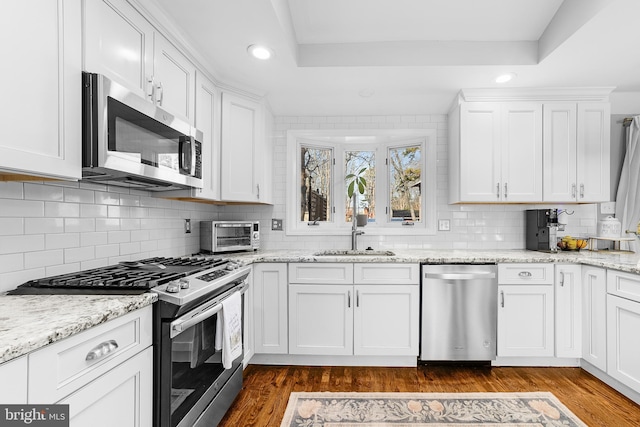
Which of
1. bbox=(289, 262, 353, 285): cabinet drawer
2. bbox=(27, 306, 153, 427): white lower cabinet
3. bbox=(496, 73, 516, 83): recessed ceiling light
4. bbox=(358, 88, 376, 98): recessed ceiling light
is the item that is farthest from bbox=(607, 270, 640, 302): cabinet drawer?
bbox=(27, 306, 153, 427): white lower cabinet

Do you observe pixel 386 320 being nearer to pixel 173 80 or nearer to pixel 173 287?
pixel 173 287

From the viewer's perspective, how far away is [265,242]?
3350 mm

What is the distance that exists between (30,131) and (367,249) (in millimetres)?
2599

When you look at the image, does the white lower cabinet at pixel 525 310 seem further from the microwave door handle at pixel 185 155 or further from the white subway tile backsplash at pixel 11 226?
the white subway tile backsplash at pixel 11 226

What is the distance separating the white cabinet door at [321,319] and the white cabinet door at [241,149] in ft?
2.93

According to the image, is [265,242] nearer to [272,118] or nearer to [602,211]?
[272,118]

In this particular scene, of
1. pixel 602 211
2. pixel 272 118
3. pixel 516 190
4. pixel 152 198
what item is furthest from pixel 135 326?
pixel 602 211

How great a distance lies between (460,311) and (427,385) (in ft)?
1.95

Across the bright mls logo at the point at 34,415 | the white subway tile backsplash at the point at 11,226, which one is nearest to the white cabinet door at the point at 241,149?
the white subway tile backsplash at the point at 11,226

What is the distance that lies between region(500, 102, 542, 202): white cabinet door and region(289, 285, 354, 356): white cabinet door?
5.46ft

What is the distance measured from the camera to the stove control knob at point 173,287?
1.40 meters

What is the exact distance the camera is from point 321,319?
2635mm

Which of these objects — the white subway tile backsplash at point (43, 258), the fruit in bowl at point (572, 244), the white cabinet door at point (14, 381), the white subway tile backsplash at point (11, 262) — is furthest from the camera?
the fruit in bowl at point (572, 244)

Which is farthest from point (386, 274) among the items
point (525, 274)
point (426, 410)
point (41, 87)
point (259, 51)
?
point (41, 87)
